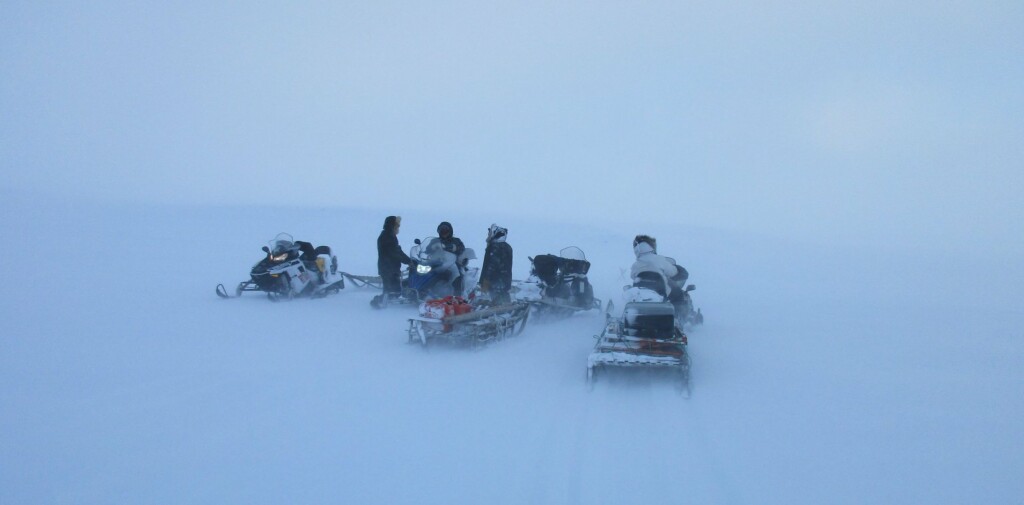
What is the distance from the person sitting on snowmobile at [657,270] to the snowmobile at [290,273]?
6.22m

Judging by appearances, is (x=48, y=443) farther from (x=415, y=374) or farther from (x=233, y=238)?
(x=233, y=238)

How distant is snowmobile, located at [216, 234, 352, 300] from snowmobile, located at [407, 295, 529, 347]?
13.8 ft

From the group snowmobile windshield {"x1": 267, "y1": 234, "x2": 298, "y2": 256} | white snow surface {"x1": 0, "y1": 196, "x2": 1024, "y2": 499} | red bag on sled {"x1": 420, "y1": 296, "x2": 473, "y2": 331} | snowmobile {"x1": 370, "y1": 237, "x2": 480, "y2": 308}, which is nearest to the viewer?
white snow surface {"x1": 0, "y1": 196, "x2": 1024, "y2": 499}

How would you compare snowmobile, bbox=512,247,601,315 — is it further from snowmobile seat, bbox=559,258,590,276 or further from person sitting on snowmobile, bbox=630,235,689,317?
person sitting on snowmobile, bbox=630,235,689,317

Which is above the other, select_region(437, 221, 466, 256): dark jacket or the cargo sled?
select_region(437, 221, 466, 256): dark jacket

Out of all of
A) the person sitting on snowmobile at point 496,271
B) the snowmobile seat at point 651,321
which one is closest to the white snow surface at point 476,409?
the snowmobile seat at point 651,321

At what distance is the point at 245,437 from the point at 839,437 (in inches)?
185

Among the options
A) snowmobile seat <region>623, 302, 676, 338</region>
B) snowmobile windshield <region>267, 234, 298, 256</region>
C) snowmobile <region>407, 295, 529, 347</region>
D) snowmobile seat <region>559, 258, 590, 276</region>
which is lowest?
snowmobile <region>407, 295, 529, 347</region>

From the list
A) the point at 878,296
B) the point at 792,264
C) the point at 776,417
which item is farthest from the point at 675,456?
the point at 792,264

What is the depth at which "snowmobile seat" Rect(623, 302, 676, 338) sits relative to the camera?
7.12 meters

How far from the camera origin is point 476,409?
228 inches

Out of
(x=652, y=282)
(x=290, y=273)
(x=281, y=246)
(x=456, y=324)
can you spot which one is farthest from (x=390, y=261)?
(x=652, y=282)

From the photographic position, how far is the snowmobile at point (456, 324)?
8114 mm

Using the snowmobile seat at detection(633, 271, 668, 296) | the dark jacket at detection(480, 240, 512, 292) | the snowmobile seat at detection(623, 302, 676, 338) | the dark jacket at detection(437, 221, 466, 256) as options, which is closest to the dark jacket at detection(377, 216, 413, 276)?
the dark jacket at detection(437, 221, 466, 256)
